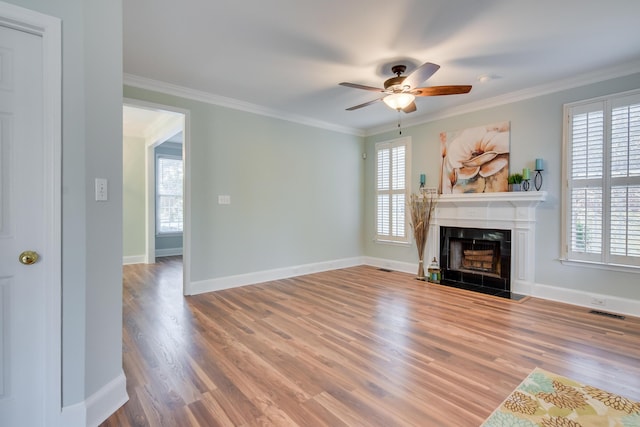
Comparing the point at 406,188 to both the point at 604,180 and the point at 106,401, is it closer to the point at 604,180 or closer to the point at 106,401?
the point at 604,180

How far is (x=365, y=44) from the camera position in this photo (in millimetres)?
2871

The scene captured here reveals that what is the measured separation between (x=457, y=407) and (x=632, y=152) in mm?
3417

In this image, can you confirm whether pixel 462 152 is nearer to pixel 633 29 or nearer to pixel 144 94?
pixel 633 29

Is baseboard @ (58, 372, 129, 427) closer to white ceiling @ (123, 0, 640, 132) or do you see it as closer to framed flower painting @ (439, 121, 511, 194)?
white ceiling @ (123, 0, 640, 132)

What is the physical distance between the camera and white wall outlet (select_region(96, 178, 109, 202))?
5.62 ft

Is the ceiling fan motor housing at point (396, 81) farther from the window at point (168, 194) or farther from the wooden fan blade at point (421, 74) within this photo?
the window at point (168, 194)

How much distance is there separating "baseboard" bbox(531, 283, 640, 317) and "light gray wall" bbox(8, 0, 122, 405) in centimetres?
455

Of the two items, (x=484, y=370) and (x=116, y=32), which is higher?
A: (x=116, y=32)

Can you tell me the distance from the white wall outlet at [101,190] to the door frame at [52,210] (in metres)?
0.18

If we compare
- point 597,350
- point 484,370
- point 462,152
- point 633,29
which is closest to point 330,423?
point 484,370

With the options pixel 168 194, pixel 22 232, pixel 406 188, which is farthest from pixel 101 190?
pixel 168 194

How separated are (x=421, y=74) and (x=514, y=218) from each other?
2538mm

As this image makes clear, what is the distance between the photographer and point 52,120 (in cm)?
153

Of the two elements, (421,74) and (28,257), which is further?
(421,74)
